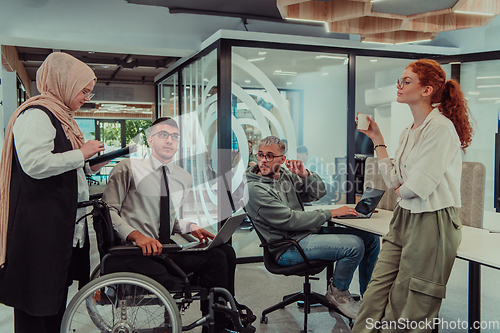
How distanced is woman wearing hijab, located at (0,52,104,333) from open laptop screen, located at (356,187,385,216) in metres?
1.77

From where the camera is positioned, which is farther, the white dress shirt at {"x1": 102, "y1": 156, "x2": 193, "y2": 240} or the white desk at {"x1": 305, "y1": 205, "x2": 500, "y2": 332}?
the white dress shirt at {"x1": 102, "y1": 156, "x2": 193, "y2": 240}

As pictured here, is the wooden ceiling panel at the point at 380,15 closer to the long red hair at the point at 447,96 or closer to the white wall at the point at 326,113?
the long red hair at the point at 447,96

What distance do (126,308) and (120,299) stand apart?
54 mm

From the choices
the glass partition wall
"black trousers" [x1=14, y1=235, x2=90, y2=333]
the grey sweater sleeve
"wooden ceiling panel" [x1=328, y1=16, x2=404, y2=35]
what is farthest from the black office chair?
"wooden ceiling panel" [x1=328, y1=16, x2=404, y2=35]

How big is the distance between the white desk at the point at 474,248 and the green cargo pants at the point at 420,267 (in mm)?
141

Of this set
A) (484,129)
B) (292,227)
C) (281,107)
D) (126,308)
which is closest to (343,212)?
(292,227)

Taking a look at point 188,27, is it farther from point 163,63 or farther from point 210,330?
point 163,63

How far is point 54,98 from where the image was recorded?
183 centimetres

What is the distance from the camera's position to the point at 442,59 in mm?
4457

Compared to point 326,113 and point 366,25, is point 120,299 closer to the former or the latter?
point 366,25

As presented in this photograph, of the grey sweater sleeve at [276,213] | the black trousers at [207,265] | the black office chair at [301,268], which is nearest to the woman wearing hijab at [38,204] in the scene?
the black trousers at [207,265]

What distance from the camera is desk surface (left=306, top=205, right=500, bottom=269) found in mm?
1763

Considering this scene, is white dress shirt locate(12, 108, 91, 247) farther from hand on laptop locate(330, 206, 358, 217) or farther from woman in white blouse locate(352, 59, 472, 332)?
hand on laptop locate(330, 206, 358, 217)

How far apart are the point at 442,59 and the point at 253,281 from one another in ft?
10.6
